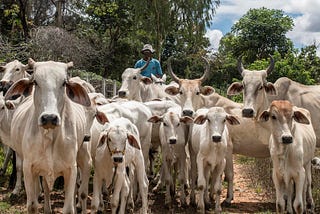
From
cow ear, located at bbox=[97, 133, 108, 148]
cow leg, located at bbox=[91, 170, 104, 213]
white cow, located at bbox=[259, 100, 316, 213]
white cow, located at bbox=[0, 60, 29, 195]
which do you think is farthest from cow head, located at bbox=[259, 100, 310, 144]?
white cow, located at bbox=[0, 60, 29, 195]

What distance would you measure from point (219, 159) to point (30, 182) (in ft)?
10.9

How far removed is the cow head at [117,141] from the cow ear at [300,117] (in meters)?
2.26

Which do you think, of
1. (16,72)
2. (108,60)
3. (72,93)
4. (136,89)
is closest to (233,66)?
(108,60)

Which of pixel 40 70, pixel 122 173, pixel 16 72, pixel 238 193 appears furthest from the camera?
pixel 238 193

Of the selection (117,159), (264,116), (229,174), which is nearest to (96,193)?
(117,159)

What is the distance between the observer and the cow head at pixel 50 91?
505 cm

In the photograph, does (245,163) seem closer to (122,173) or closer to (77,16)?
(122,173)

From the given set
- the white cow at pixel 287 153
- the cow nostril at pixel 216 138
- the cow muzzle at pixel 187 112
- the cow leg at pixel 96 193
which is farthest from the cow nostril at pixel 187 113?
the cow leg at pixel 96 193

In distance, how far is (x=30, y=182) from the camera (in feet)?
19.0

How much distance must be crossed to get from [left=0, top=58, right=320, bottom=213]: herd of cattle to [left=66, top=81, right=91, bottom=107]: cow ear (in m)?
0.01

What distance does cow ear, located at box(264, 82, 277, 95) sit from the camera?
8312mm

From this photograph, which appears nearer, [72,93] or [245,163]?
[72,93]

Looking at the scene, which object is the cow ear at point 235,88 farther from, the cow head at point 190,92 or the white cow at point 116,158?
the white cow at point 116,158

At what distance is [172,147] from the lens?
8.88 metres
